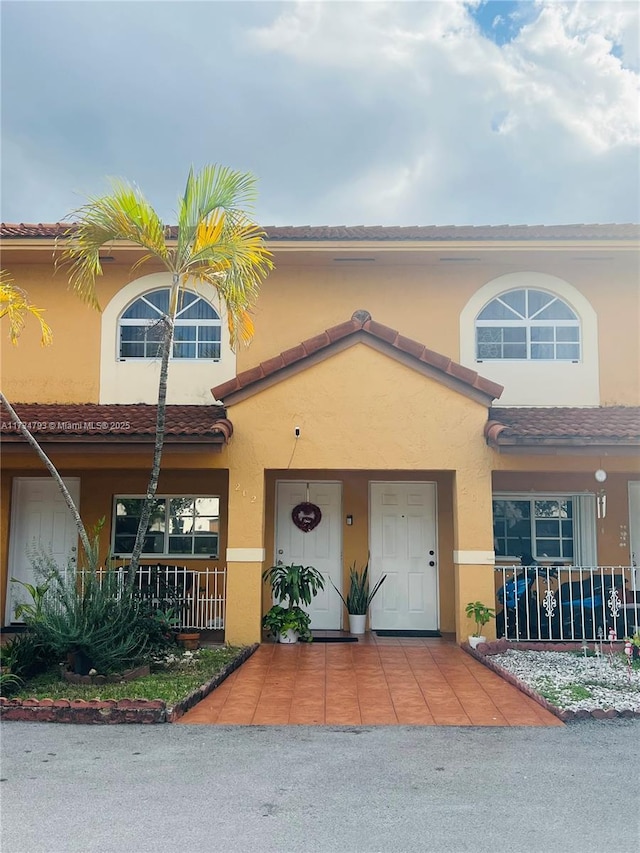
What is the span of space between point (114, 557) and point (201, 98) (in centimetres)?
871

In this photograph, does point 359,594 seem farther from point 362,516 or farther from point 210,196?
point 210,196

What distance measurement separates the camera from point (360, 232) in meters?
12.5

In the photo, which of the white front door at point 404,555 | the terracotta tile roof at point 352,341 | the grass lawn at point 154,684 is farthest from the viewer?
the white front door at point 404,555

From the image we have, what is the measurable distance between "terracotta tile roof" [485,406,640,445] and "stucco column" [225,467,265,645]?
3.50 m

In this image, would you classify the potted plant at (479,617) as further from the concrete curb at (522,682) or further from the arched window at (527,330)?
the arched window at (527,330)

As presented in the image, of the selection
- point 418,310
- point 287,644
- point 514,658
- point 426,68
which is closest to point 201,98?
point 426,68

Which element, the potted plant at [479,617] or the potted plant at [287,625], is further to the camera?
the potted plant at [287,625]

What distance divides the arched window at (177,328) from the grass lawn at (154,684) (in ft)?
18.4

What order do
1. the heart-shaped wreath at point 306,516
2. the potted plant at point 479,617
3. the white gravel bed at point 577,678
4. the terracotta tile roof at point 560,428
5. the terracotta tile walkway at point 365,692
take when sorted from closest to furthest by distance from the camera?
1. the terracotta tile walkway at point 365,692
2. the white gravel bed at point 577,678
3. the terracotta tile roof at point 560,428
4. the potted plant at point 479,617
5. the heart-shaped wreath at point 306,516

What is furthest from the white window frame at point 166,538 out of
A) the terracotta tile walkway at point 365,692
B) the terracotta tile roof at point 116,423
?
the terracotta tile walkway at point 365,692

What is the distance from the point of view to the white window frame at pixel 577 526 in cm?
1223

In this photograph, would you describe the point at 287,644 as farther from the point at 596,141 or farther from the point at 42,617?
the point at 596,141

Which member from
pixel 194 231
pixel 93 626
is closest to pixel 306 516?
pixel 93 626

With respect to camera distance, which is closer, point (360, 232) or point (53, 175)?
point (360, 232)
